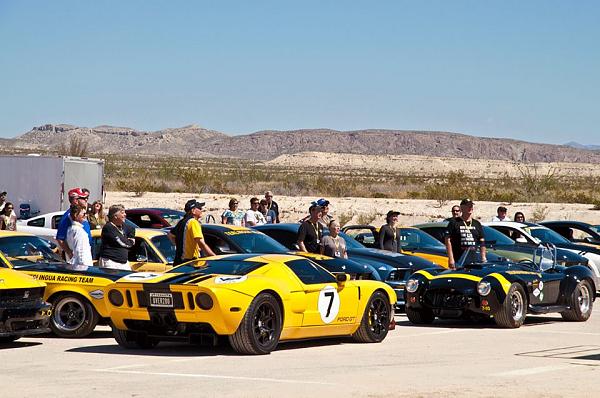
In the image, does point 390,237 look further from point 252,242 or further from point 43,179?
point 43,179

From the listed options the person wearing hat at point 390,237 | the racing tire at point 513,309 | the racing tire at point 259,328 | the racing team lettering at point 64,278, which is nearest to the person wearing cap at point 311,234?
the person wearing hat at point 390,237

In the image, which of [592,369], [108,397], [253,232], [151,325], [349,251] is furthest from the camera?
[349,251]

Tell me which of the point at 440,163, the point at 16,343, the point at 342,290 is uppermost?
the point at 440,163

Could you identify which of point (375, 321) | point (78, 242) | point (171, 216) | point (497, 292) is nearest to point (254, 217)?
point (171, 216)

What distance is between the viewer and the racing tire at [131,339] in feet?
43.6

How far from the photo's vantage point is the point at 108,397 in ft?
32.0

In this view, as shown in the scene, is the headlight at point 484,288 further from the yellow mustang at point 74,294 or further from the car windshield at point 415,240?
the car windshield at point 415,240

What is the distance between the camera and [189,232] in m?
15.8

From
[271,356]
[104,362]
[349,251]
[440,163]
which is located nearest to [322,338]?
[271,356]

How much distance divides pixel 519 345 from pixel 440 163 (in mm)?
151344

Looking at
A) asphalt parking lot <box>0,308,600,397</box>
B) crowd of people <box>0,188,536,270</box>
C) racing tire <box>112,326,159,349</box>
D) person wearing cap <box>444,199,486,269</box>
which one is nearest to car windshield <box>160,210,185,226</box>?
crowd of people <box>0,188,536,270</box>

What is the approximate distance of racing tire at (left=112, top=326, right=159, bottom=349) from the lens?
43.6ft

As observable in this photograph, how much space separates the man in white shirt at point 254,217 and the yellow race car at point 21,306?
10491 mm

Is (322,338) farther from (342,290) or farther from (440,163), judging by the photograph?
(440,163)
